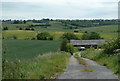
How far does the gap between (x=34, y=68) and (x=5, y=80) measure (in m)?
3.09

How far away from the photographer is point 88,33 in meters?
125

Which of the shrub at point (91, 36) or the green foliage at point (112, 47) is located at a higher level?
the green foliage at point (112, 47)

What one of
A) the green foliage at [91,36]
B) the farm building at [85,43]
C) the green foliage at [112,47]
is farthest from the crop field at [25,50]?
the green foliage at [91,36]

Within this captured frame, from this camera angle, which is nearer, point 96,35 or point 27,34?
point 27,34

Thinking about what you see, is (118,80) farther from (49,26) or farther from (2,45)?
(49,26)

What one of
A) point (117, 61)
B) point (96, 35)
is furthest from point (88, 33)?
point (117, 61)

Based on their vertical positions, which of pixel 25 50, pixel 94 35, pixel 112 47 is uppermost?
pixel 112 47

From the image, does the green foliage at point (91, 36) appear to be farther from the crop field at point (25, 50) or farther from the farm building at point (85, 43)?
the crop field at point (25, 50)

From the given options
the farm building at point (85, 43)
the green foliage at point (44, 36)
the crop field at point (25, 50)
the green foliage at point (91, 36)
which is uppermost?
the crop field at point (25, 50)

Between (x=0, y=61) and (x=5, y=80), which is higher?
(x=0, y=61)

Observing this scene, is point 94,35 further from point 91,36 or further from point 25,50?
point 25,50

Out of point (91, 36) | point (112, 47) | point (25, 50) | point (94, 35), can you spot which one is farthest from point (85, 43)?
point (112, 47)

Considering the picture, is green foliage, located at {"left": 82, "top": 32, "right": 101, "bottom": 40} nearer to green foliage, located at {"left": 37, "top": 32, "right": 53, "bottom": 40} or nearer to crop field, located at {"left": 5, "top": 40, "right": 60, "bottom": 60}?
green foliage, located at {"left": 37, "top": 32, "right": 53, "bottom": 40}

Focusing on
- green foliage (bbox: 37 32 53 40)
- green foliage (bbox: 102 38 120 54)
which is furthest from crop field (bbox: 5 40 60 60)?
green foliage (bbox: 37 32 53 40)
